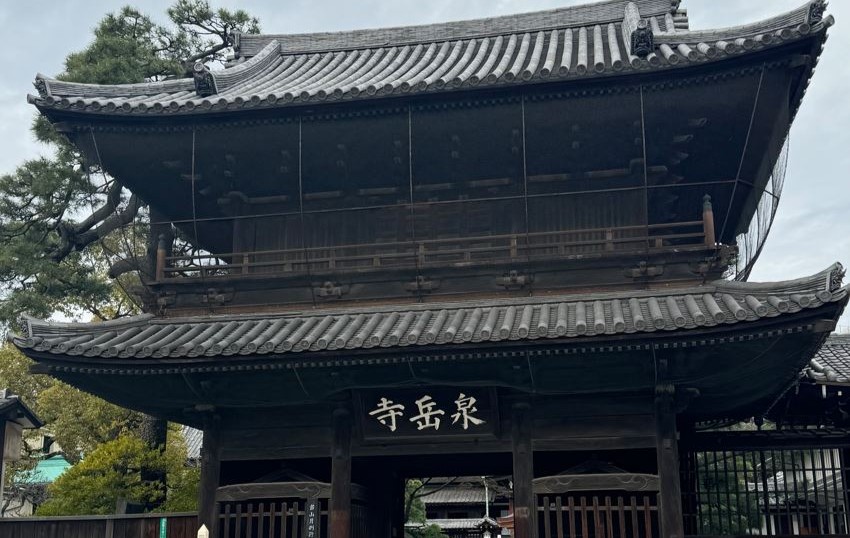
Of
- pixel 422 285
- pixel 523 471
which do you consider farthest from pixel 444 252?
pixel 523 471

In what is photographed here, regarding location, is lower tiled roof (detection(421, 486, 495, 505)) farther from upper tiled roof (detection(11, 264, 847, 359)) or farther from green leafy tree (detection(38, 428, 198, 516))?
upper tiled roof (detection(11, 264, 847, 359))

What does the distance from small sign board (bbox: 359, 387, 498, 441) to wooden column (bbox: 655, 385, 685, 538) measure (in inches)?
93.9

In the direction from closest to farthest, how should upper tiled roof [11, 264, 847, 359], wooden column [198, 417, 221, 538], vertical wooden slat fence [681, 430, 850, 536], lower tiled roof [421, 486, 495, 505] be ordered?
1. upper tiled roof [11, 264, 847, 359]
2. wooden column [198, 417, 221, 538]
3. vertical wooden slat fence [681, 430, 850, 536]
4. lower tiled roof [421, 486, 495, 505]

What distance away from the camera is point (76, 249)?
953 inches

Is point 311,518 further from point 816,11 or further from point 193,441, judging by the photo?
point 193,441

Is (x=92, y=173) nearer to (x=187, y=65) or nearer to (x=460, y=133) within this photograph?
(x=187, y=65)

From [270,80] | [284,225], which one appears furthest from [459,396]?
[270,80]

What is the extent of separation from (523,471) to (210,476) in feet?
16.0

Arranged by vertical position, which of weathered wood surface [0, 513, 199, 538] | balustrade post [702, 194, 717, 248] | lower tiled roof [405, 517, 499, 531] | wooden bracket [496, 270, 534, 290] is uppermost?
balustrade post [702, 194, 717, 248]

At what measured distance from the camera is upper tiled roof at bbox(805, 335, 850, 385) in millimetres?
13750

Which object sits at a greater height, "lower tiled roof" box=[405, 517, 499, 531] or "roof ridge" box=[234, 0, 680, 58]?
"roof ridge" box=[234, 0, 680, 58]

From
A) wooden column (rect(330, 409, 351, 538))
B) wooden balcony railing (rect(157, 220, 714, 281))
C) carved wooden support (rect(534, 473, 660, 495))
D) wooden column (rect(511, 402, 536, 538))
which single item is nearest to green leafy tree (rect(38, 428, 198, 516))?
wooden balcony railing (rect(157, 220, 714, 281))

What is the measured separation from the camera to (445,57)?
17.2 m

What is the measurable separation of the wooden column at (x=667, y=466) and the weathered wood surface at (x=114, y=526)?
23.2 feet
